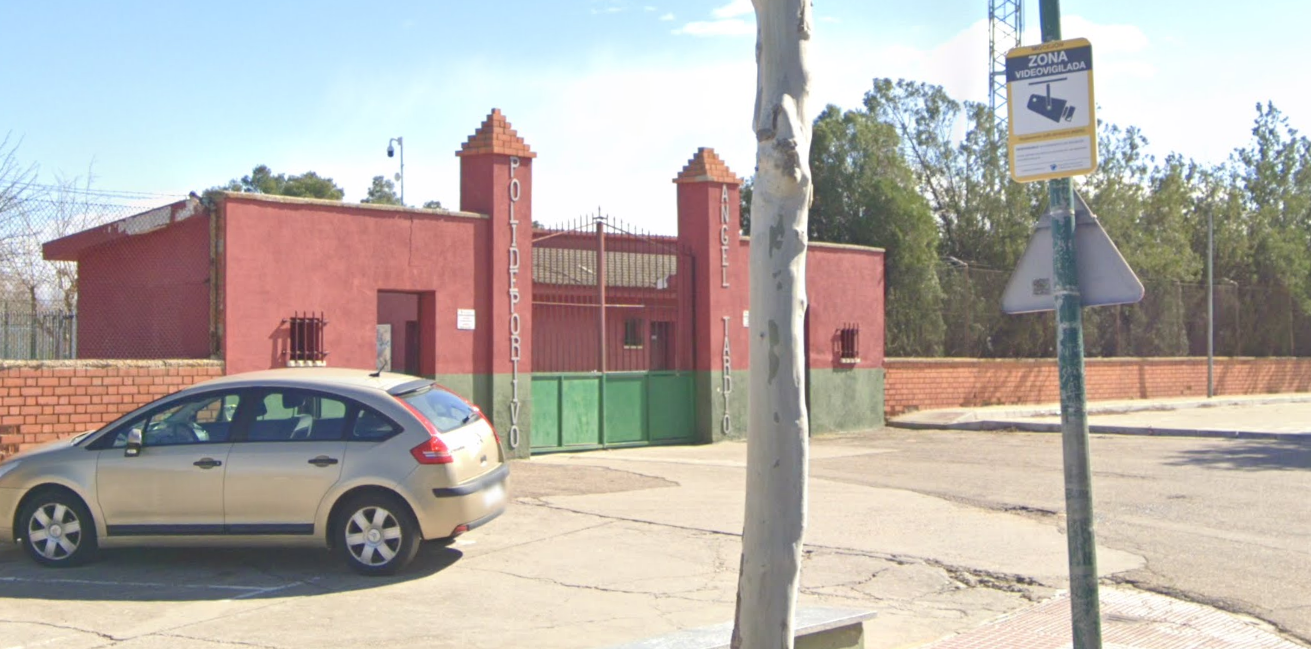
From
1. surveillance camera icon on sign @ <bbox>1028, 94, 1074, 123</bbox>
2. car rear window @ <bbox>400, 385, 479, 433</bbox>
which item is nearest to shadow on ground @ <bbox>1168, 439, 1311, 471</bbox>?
car rear window @ <bbox>400, 385, 479, 433</bbox>

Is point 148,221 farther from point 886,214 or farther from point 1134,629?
point 886,214

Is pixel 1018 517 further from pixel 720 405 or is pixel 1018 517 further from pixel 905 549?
pixel 720 405

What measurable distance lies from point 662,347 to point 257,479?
10.8 metres

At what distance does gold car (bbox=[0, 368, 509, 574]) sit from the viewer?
8.78 m

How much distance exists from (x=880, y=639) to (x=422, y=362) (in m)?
9.95

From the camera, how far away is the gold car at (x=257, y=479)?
8.78 meters

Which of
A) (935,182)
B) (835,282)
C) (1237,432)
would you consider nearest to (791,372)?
(835,282)

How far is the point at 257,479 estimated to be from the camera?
8.81 meters

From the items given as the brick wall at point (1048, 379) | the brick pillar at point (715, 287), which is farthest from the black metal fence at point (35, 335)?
the brick wall at point (1048, 379)

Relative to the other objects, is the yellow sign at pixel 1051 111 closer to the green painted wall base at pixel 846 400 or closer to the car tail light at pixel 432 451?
the car tail light at pixel 432 451

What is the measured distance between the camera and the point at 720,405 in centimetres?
1902

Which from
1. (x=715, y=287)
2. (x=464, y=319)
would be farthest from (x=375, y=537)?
(x=715, y=287)

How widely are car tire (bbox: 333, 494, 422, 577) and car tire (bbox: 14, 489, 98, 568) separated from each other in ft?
6.41

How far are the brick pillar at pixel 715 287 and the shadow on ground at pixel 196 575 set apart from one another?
9.44 metres
